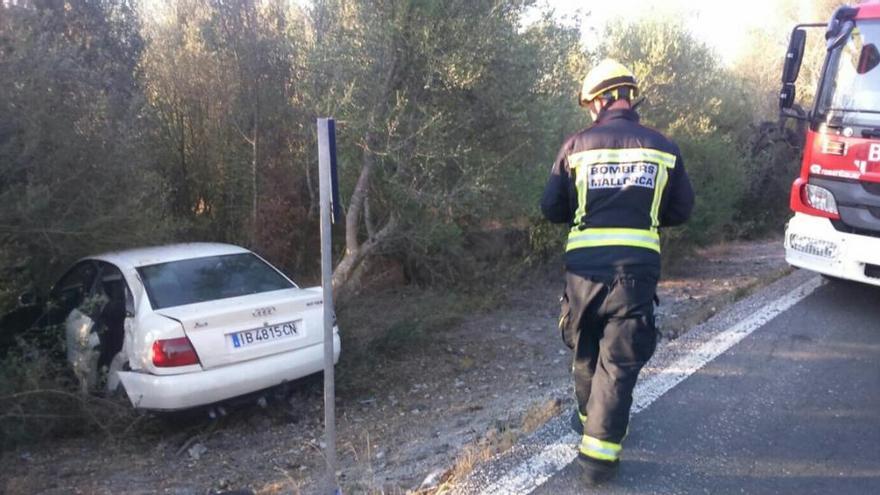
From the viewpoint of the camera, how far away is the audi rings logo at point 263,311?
227 inches

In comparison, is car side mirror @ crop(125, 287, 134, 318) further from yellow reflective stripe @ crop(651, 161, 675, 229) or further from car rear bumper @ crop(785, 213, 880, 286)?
car rear bumper @ crop(785, 213, 880, 286)

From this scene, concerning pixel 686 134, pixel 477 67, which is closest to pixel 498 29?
pixel 477 67

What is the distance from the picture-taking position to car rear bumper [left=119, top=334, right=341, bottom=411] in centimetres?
536

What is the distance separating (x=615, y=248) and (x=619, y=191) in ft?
0.86

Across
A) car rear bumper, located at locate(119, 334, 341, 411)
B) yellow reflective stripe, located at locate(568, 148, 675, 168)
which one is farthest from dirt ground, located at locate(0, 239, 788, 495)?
yellow reflective stripe, located at locate(568, 148, 675, 168)

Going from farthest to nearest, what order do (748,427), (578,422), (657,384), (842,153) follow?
(842,153), (657,384), (748,427), (578,422)

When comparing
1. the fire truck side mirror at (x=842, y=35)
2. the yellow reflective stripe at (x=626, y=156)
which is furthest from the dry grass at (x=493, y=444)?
the fire truck side mirror at (x=842, y=35)

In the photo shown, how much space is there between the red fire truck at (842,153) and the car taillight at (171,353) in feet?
17.8

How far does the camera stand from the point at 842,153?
261 inches

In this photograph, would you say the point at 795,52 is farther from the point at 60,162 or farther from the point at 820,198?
the point at 60,162

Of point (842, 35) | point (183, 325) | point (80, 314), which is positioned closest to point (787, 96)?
point (842, 35)

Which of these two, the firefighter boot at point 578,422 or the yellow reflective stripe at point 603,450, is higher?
the yellow reflective stripe at point 603,450

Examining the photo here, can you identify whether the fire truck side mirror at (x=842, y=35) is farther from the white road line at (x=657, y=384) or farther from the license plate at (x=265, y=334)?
the license plate at (x=265, y=334)

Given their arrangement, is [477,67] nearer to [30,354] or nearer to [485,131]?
[485,131]
